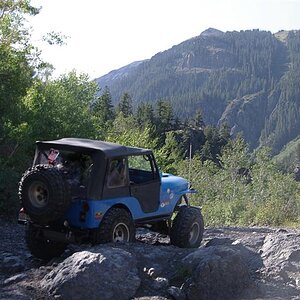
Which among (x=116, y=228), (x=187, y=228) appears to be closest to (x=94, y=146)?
(x=116, y=228)

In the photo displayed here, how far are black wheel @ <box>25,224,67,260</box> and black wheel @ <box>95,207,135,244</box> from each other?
3.52 feet

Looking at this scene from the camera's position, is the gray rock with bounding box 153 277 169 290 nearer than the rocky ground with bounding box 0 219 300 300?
No

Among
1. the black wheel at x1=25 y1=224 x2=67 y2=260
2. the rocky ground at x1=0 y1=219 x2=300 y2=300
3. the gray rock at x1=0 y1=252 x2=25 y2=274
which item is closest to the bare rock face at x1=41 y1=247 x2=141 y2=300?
the rocky ground at x1=0 y1=219 x2=300 y2=300

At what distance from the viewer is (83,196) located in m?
7.78

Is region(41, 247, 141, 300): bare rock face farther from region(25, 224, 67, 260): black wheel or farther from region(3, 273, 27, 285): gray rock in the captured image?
region(25, 224, 67, 260): black wheel

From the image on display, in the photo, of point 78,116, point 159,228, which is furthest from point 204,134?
point 159,228

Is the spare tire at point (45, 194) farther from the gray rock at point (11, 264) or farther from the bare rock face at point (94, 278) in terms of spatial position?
the bare rock face at point (94, 278)

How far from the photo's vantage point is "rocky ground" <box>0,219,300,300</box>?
634 centimetres

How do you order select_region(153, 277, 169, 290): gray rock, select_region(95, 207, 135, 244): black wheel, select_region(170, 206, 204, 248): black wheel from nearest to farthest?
select_region(153, 277, 169, 290): gray rock → select_region(95, 207, 135, 244): black wheel → select_region(170, 206, 204, 248): black wheel

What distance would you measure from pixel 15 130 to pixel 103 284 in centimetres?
797

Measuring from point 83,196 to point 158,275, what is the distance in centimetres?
168

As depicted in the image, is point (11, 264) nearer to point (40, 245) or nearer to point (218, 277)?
point (40, 245)

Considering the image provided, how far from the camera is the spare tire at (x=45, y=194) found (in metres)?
7.36

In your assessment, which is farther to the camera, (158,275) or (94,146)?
(94,146)
